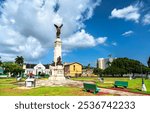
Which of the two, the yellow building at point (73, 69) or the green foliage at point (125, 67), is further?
the yellow building at point (73, 69)

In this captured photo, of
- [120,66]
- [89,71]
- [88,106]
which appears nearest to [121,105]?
[88,106]

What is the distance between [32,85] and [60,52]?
1340 cm

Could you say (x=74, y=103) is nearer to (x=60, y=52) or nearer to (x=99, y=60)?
(x=60, y=52)

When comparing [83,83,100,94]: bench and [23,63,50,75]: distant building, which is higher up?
[23,63,50,75]: distant building

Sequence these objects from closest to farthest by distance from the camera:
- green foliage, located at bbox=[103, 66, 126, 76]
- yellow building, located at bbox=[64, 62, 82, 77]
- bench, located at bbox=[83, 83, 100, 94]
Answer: bench, located at bbox=[83, 83, 100, 94] → green foliage, located at bbox=[103, 66, 126, 76] → yellow building, located at bbox=[64, 62, 82, 77]

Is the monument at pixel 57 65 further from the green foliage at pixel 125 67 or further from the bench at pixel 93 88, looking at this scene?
the green foliage at pixel 125 67

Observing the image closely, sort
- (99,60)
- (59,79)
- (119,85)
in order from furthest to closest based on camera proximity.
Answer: (99,60)
(59,79)
(119,85)

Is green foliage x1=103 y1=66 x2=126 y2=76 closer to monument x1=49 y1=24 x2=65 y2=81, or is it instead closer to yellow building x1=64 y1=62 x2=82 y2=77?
yellow building x1=64 y1=62 x2=82 y2=77

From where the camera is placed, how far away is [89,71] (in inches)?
6156

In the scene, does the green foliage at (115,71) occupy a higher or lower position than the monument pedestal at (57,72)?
higher

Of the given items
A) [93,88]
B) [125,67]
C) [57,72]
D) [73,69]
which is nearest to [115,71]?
[125,67]

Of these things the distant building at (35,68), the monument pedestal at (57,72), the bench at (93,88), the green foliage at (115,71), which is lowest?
the bench at (93,88)

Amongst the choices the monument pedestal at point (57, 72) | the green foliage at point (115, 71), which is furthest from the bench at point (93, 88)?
the green foliage at point (115, 71)

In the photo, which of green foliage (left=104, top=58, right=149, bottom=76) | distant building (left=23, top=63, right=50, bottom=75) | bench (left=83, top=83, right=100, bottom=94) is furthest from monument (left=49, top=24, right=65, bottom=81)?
distant building (left=23, top=63, right=50, bottom=75)
